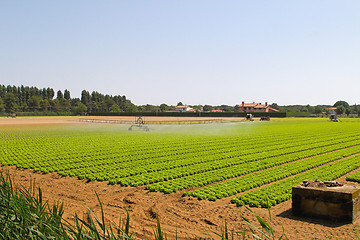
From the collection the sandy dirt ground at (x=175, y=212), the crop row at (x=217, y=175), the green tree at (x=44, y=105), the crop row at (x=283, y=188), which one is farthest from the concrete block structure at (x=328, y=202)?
the green tree at (x=44, y=105)

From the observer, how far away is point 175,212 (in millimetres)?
10148

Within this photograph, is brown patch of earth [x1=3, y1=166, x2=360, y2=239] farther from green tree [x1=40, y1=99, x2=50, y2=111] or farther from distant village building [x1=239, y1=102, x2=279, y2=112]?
green tree [x1=40, y1=99, x2=50, y2=111]

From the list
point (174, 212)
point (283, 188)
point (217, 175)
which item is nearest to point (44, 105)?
point (217, 175)

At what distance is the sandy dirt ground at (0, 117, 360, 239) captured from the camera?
8.46 meters

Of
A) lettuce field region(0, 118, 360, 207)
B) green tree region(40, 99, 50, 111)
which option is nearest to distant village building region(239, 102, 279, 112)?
green tree region(40, 99, 50, 111)

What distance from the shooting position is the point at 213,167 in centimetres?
1722

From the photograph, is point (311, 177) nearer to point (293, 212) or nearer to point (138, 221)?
point (293, 212)

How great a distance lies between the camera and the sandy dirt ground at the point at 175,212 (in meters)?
8.46

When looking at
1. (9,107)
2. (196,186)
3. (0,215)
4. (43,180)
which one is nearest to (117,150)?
(43,180)

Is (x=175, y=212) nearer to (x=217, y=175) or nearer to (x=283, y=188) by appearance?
(x=283, y=188)

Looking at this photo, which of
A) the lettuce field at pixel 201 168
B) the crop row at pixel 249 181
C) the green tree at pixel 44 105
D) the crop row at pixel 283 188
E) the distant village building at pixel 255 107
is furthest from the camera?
the green tree at pixel 44 105

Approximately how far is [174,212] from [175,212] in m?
0.03

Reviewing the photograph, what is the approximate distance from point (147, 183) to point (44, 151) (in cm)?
1359

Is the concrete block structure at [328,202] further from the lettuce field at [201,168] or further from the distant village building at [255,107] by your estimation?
the distant village building at [255,107]
